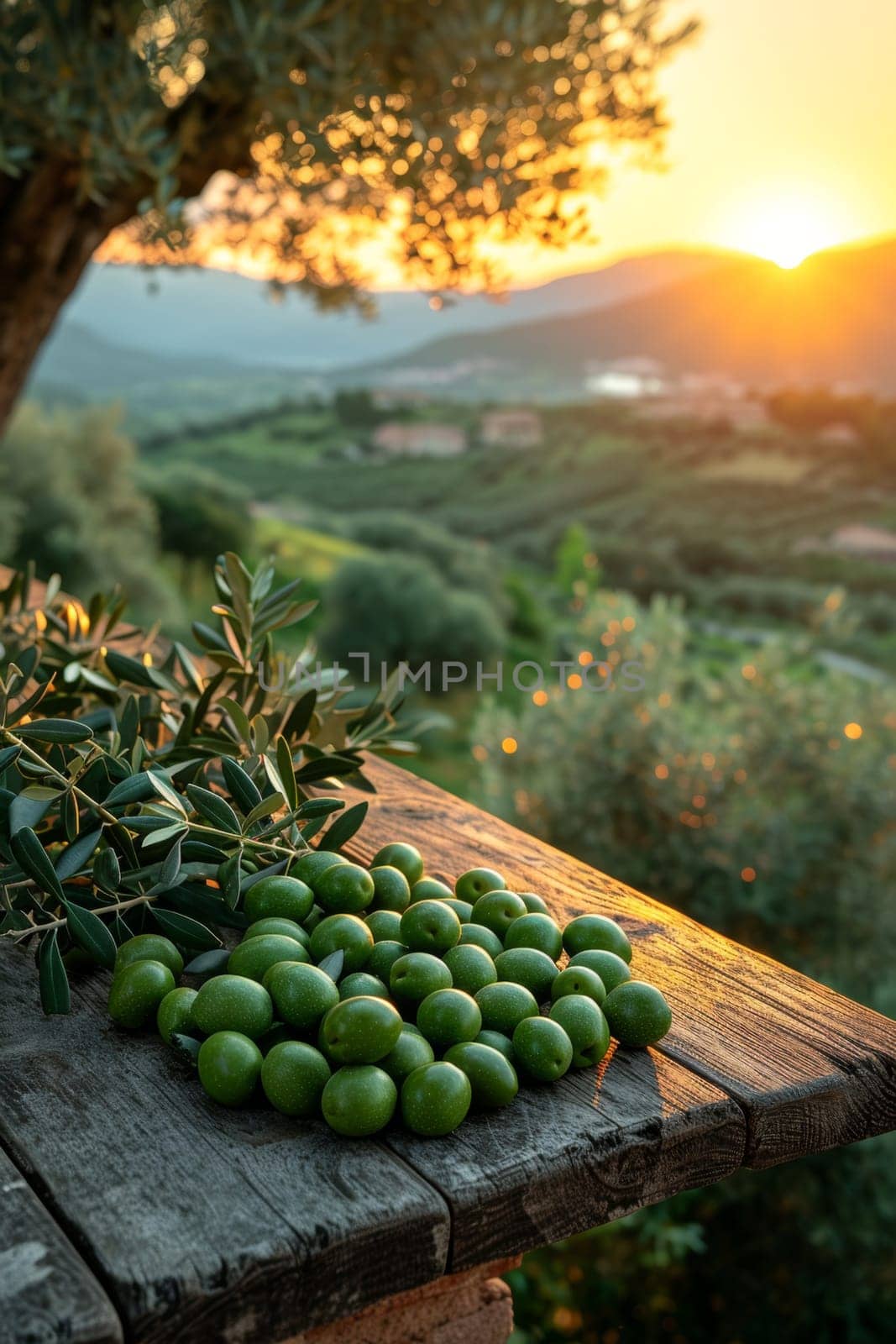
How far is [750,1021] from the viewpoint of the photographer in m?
0.87

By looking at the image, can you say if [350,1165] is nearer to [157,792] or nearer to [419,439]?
[157,792]

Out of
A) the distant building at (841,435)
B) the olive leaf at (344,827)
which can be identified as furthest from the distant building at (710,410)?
the olive leaf at (344,827)

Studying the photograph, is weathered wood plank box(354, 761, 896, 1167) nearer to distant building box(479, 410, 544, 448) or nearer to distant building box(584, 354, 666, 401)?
distant building box(584, 354, 666, 401)

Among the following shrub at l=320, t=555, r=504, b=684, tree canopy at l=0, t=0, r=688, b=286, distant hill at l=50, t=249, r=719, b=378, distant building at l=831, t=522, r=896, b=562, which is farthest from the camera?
distant hill at l=50, t=249, r=719, b=378

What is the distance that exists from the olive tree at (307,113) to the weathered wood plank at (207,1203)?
6.80ft

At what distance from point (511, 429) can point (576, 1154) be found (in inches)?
320

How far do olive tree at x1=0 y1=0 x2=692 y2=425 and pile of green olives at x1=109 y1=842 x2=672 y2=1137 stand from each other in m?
1.91

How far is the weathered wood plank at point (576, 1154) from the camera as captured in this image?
0.68m

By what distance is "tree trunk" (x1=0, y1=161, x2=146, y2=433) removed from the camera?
2631 mm

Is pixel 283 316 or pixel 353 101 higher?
pixel 283 316

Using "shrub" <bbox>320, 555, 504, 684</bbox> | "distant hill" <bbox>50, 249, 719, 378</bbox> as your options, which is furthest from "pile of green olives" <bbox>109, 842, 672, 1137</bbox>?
"distant hill" <bbox>50, 249, 719, 378</bbox>

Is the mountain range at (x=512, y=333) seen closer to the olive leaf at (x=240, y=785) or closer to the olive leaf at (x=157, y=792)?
the olive leaf at (x=157, y=792)

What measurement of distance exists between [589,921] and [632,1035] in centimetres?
13

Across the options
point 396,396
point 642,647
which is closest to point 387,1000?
point 642,647
